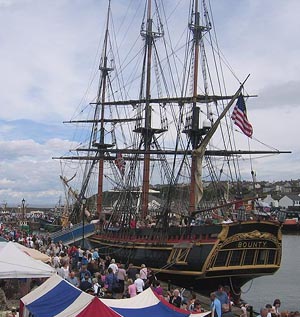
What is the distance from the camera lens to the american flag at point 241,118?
26422mm

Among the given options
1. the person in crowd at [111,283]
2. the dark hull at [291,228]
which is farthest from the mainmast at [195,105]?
the dark hull at [291,228]

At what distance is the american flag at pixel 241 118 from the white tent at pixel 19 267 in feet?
49.4

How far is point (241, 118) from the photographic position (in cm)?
2661

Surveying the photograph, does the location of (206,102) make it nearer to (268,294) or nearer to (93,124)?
(268,294)

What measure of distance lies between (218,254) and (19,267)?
1246 centimetres

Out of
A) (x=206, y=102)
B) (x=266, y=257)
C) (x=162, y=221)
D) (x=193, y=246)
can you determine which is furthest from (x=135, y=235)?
(x=206, y=102)

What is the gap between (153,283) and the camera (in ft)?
58.3

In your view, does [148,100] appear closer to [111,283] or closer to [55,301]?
[111,283]

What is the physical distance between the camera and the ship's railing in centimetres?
3678

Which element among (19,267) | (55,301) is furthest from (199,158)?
(55,301)

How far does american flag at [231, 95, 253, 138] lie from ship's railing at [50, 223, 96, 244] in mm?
13846

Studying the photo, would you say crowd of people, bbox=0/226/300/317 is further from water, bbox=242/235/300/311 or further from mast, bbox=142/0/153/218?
mast, bbox=142/0/153/218

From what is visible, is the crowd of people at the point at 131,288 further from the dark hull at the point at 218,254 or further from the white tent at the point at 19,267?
the dark hull at the point at 218,254

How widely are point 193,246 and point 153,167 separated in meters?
19.6
